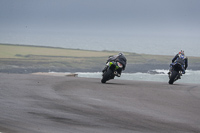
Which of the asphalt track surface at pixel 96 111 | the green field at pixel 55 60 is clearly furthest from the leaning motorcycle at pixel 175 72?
the green field at pixel 55 60

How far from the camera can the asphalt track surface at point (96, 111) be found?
33.1 ft

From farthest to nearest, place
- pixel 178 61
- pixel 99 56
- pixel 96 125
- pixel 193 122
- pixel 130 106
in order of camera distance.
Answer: pixel 99 56
pixel 178 61
pixel 130 106
pixel 193 122
pixel 96 125

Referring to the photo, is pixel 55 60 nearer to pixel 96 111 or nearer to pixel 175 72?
pixel 175 72

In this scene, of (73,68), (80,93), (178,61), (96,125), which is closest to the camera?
(96,125)

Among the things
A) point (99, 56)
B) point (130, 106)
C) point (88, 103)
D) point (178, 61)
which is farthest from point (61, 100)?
point (99, 56)

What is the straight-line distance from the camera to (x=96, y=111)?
12094 mm

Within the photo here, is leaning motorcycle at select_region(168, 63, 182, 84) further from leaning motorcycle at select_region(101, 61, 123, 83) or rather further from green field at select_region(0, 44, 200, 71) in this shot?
green field at select_region(0, 44, 200, 71)

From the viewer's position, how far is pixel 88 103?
1347cm

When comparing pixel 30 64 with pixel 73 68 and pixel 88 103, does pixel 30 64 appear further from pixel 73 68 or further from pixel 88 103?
pixel 88 103

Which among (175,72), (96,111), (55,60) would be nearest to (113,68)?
(175,72)

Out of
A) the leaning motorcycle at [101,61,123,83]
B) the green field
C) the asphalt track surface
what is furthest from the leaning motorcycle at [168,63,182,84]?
the green field

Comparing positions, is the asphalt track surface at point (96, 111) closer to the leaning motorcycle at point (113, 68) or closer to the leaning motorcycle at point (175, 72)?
the leaning motorcycle at point (113, 68)

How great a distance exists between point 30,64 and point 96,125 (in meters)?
62.6

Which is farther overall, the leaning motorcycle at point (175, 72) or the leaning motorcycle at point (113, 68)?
the leaning motorcycle at point (175, 72)
